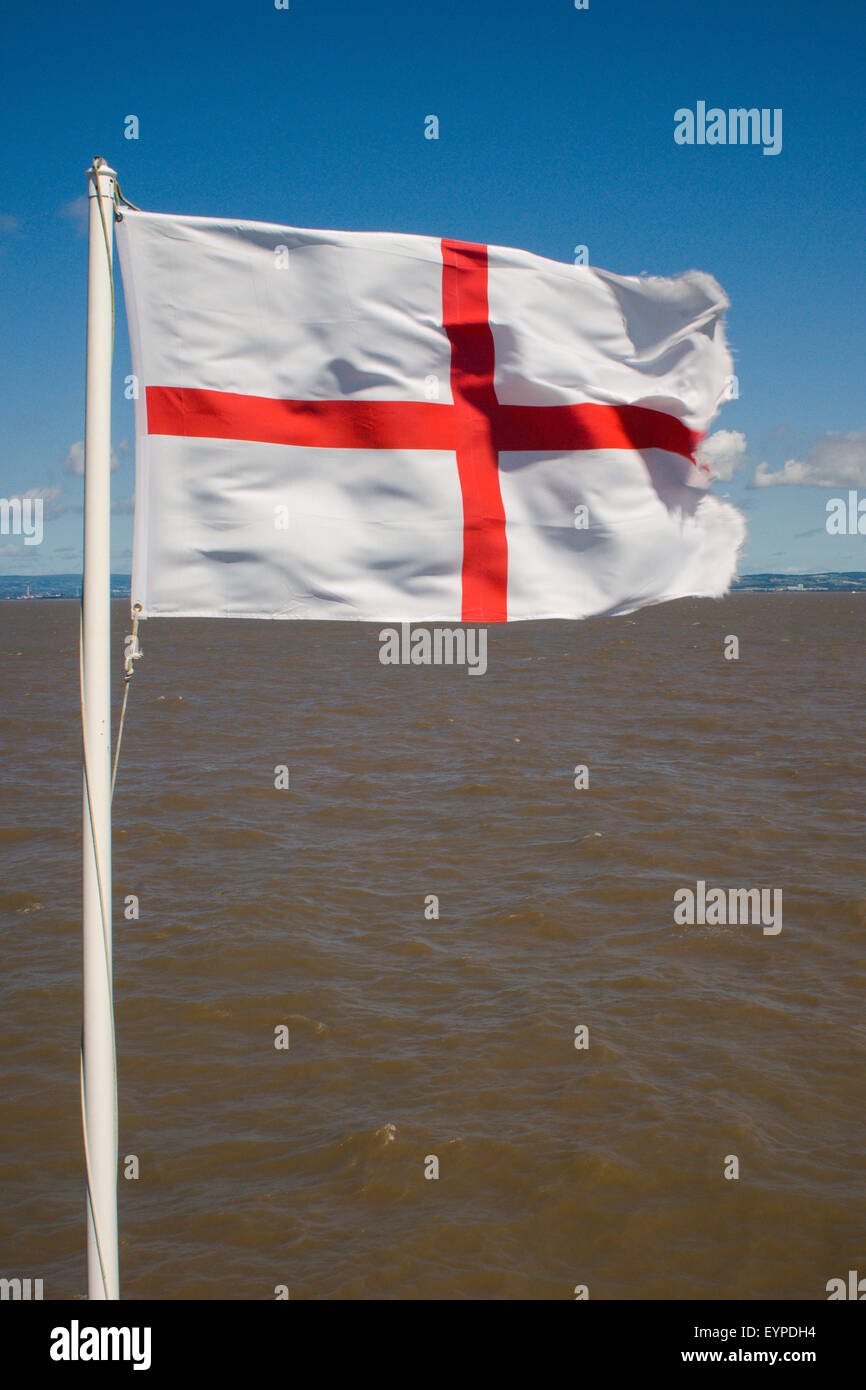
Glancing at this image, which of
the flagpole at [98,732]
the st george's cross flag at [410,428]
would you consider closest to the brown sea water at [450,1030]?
the flagpole at [98,732]

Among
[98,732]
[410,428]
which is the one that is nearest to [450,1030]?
[410,428]

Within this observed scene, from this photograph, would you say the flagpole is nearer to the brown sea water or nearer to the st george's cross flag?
the st george's cross flag

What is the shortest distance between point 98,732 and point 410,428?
1796 mm

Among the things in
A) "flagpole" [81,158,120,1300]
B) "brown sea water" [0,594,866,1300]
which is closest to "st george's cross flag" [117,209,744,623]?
→ "flagpole" [81,158,120,1300]

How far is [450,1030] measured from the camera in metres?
10.1

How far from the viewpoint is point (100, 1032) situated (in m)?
3.65

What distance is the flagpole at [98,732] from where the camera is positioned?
3492 millimetres

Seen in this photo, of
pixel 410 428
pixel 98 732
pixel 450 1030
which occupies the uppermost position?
pixel 410 428

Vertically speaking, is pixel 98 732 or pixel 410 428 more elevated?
pixel 410 428

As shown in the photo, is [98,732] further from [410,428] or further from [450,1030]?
[450,1030]

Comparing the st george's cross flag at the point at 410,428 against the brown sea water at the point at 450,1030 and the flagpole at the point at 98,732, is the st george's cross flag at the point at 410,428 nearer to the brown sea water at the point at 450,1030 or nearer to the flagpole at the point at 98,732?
the flagpole at the point at 98,732

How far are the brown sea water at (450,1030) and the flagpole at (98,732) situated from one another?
3682mm
